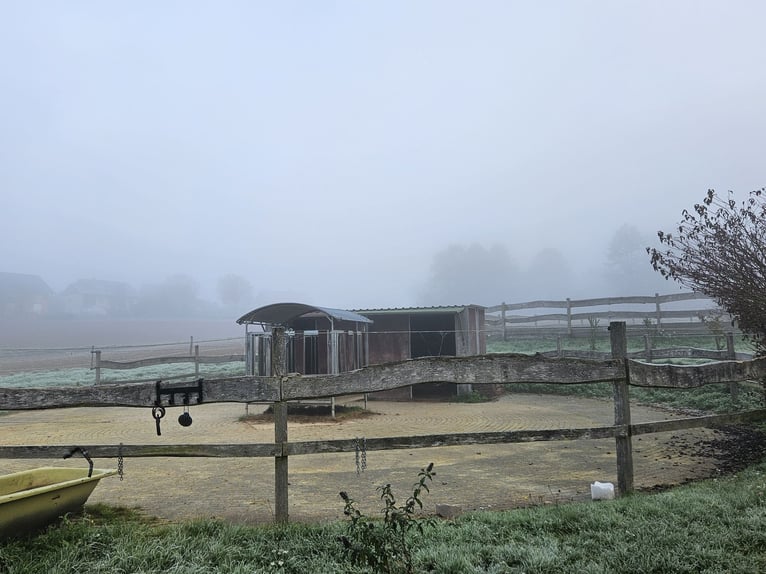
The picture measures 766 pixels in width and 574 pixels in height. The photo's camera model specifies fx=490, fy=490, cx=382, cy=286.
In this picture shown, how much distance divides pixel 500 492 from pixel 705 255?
5024 mm

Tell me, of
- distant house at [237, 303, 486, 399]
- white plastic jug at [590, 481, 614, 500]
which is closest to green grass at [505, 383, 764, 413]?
distant house at [237, 303, 486, 399]

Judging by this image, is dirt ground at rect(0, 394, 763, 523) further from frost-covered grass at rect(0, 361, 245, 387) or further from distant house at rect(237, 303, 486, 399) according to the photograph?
frost-covered grass at rect(0, 361, 245, 387)

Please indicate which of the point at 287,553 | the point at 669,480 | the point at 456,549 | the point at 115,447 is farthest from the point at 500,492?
the point at 115,447

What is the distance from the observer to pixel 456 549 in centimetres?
299

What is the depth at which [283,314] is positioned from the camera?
14.4 metres

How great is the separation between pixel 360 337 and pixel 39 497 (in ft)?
39.5

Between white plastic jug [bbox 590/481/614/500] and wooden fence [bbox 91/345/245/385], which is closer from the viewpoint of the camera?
white plastic jug [bbox 590/481/614/500]

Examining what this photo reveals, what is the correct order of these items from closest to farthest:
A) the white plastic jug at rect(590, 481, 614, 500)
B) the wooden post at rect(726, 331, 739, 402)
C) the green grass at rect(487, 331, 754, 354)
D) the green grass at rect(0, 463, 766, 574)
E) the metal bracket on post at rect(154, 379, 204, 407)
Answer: the green grass at rect(0, 463, 766, 574)
the metal bracket on post at rect(154, 379, 204, 407)
the white plastic jug at rect(590, 481, 614, 500)
the wooden post at rect(726, 331, 739, 402)
the green grass at rect(487, 331, 754, 354)

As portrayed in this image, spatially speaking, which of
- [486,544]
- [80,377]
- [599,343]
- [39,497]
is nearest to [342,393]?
[486,544]

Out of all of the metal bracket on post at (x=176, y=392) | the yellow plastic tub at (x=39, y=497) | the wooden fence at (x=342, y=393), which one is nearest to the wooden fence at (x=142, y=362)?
the yellow plastic tub at (x=39, y=497)

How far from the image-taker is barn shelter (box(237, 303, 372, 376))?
12688 mm

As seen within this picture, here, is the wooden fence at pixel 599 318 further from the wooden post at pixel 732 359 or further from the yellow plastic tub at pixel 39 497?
the yellow plastic tub at pixel 39 497

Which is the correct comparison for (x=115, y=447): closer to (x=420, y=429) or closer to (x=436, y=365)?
(x=436, y=365)

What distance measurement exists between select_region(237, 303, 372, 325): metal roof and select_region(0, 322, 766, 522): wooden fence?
8906mm
